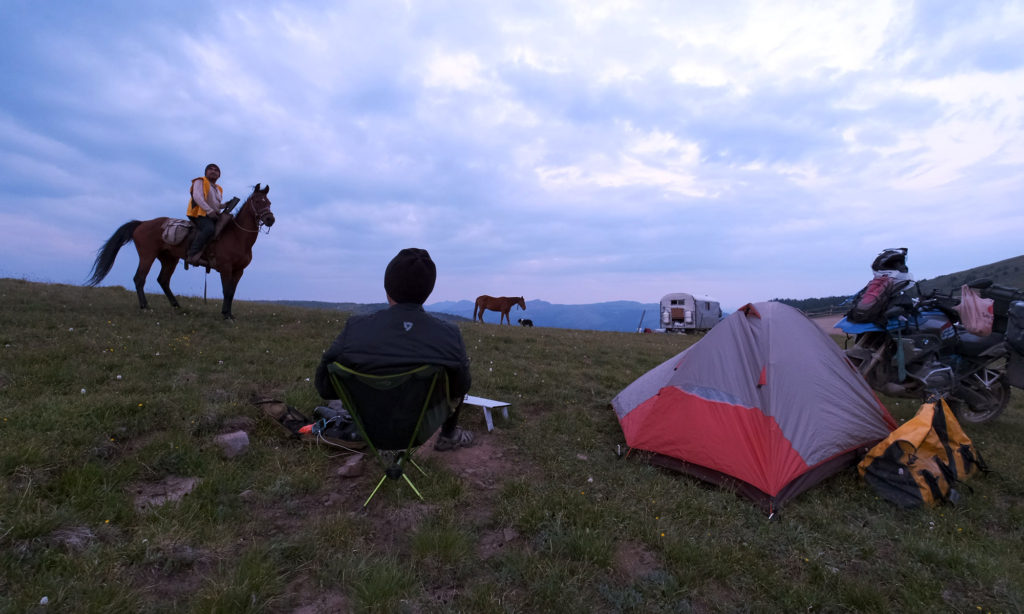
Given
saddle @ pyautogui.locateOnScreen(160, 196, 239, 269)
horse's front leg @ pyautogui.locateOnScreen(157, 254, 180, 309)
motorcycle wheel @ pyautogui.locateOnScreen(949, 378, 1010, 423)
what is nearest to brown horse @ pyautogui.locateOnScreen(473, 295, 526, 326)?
horse's front leg @ pyautogui.locateOnScreen(157, 254, 180, 309)

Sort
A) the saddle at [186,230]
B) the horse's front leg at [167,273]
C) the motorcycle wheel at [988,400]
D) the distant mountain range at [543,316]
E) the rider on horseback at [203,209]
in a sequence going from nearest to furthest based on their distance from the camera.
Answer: the motorcycle wheel at [988,400] → the rider on horseback at [203,209] → the saddle at [186,230] → the horse's front leg at [167,273] → the distant mountain range at [543,316]

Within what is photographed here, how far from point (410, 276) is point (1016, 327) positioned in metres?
9.49

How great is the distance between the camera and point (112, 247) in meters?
12.3

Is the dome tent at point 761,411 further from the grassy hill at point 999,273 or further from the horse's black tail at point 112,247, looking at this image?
the grassy hill at point 999,273

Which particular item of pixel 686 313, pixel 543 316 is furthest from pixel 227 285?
pixel 543 316

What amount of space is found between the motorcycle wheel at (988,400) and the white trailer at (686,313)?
28701 mm

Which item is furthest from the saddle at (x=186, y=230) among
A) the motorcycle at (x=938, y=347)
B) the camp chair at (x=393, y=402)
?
the motorcycle at (x=938, y=347)

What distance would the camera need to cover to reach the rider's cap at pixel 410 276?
4340 millimetres

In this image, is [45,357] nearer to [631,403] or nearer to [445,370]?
[445,370]

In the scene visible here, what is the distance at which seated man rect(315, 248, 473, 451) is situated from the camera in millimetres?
4008

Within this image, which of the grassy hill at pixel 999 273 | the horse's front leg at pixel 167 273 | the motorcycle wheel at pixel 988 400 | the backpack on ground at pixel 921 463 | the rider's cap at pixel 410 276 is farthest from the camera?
the grassy hill at pixel 999 273

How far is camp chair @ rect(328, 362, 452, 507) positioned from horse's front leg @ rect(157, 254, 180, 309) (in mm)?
11047

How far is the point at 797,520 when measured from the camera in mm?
4547

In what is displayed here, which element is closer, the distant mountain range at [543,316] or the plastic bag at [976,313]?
the plastic bag at [976,313]
